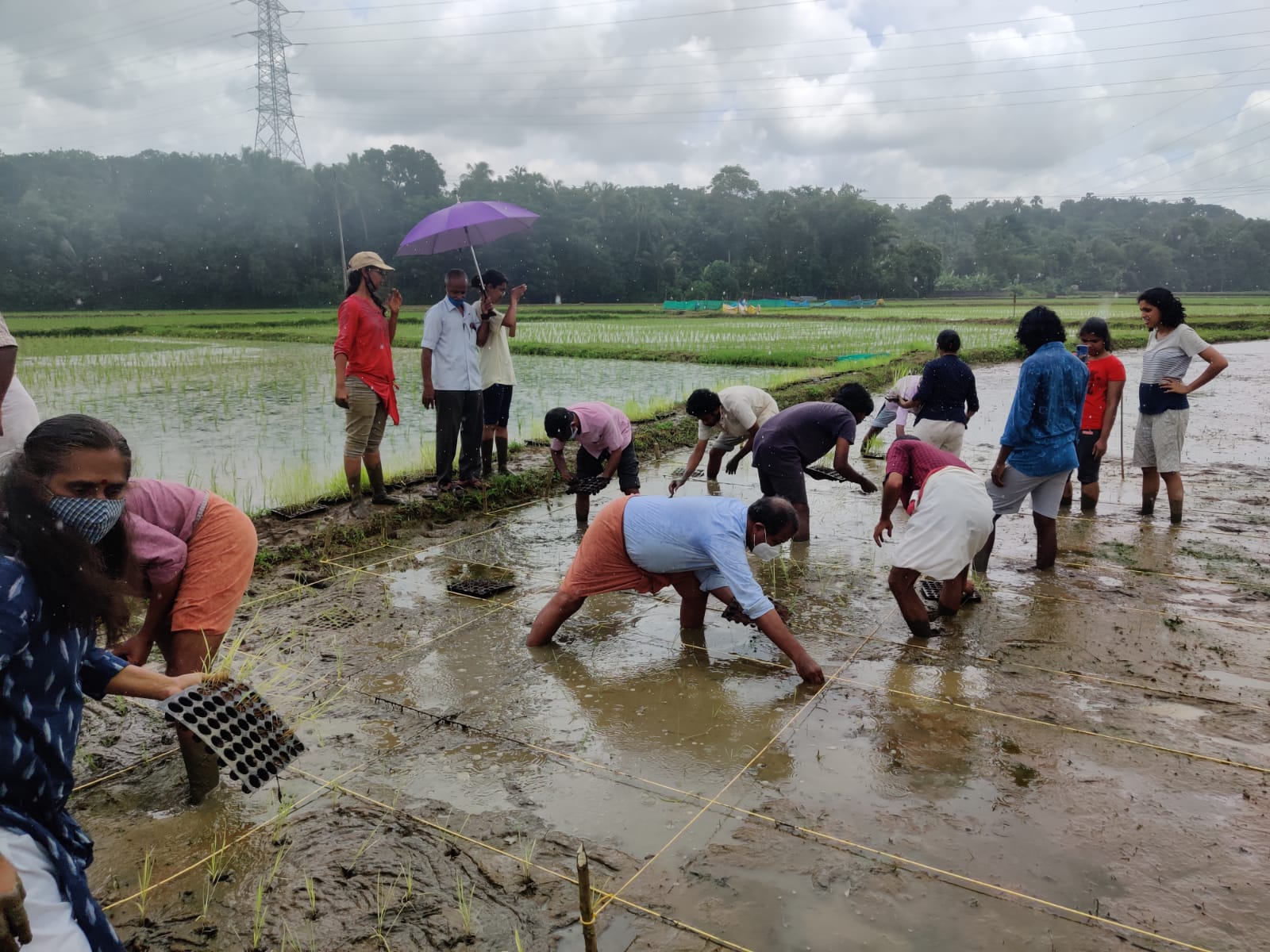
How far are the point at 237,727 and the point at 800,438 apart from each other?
158 inches

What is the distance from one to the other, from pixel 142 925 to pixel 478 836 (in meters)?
0.91

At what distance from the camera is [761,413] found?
6602 millimetres

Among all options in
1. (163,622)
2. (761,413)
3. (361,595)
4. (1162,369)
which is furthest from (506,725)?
(1162,369)

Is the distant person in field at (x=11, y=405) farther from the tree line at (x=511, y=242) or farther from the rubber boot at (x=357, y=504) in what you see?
the tree line at (x=511, y=242)

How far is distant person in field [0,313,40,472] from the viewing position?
335 cm

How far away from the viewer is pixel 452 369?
640 cm

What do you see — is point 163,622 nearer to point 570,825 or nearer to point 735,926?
point 570,825

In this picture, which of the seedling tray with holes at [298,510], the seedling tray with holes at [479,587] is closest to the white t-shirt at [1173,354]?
the seedling tray with holes at [479,587]

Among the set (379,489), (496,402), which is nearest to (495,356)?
(496,402)

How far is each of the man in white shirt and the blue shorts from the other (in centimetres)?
40

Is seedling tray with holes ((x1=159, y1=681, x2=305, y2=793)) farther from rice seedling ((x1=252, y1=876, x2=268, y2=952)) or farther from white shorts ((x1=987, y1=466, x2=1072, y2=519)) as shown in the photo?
white shorts ((x1=987, y1=466, x2=1072, y2=519))

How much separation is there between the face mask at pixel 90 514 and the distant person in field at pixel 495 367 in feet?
15.8

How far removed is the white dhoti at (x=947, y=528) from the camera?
13.1 feet

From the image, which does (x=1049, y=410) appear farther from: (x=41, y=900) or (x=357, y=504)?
(x=41, y=900)
